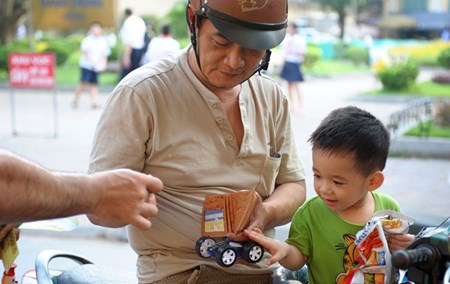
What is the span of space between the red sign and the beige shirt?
10.0 m

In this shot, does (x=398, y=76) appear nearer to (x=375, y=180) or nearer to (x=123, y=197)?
(x=375, y=180)

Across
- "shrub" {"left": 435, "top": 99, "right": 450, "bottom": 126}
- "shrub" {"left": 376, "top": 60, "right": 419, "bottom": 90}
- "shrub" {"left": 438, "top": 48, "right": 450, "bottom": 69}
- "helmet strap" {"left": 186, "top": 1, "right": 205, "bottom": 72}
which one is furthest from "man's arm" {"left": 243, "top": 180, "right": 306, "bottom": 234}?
"shrub" {"left": 438, "top": 48, "right": 450, "bottom": 69}

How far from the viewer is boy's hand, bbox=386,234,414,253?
2.21 m

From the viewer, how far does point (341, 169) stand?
246 centimetres

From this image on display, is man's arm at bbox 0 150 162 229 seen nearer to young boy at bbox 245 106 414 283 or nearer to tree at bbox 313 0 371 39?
young boy at bbox 245 106 414 283

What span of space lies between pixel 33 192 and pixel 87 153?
8.78 metres

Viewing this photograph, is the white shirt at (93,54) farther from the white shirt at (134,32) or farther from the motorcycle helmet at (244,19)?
the motorcycle helmet at (244,19)

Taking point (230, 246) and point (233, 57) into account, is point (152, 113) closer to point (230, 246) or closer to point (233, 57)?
point (233, 57)

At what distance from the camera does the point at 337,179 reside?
2.48 metres

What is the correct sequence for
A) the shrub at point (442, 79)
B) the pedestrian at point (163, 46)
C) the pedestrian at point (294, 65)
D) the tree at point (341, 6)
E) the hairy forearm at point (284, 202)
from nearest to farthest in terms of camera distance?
the hairy forearm at point (284, 202) → the pedestrian at point (163, 46) → the pedestrian at point (294, 65) → the shrub at point (442, 79) → the tree at point (341, 6)

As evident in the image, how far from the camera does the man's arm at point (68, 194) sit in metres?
1.72

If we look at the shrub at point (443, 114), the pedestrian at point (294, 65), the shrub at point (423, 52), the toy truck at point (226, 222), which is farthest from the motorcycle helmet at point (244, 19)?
the shrub at point (423, 52)

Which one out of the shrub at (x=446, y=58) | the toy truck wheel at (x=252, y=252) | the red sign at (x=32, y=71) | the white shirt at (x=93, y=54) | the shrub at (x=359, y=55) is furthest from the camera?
the shrub at (x=359, y=55)

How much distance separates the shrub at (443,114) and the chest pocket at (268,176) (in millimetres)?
9527
